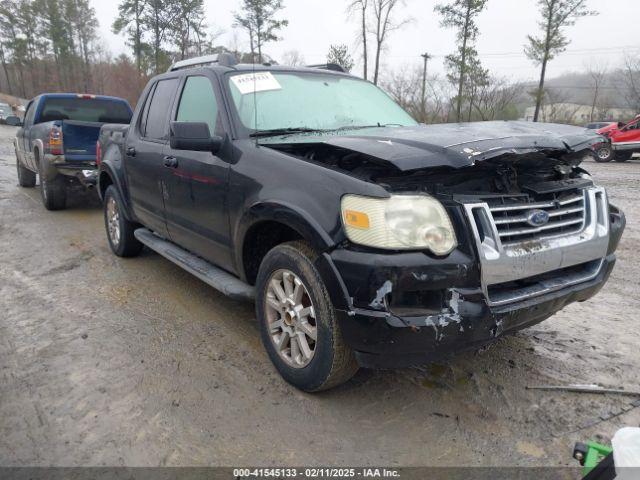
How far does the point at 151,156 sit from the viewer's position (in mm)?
4207

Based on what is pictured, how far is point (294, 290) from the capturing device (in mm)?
2691

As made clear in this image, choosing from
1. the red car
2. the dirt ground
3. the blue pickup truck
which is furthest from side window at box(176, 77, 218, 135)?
the red car

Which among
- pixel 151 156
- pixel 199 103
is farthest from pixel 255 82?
pixel 151 156

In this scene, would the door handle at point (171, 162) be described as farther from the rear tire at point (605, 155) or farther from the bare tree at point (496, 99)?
the bare tree at point (496, 99)

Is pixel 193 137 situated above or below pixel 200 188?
above

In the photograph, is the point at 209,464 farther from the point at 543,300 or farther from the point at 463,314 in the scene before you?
the point at 543,300

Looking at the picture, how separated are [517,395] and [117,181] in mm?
4206

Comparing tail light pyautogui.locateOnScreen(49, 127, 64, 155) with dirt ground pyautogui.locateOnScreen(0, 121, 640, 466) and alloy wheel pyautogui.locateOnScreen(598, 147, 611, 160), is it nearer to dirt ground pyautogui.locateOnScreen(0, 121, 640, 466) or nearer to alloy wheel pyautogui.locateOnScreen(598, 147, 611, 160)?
dirt ground pyautogui.locateOnScreen(0, 121, 640, 466)

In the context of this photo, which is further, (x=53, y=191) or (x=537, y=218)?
(x=53, y=191)

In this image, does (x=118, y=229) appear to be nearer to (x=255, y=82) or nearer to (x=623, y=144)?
(x=255, y=82)

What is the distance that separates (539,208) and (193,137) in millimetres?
2098

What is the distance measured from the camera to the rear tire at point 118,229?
516 centimetres

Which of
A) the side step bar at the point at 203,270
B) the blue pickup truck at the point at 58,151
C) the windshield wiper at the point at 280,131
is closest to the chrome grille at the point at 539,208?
the windshield wiper at the point at 280,131

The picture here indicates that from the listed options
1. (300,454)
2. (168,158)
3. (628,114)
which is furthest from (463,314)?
(628,114)
